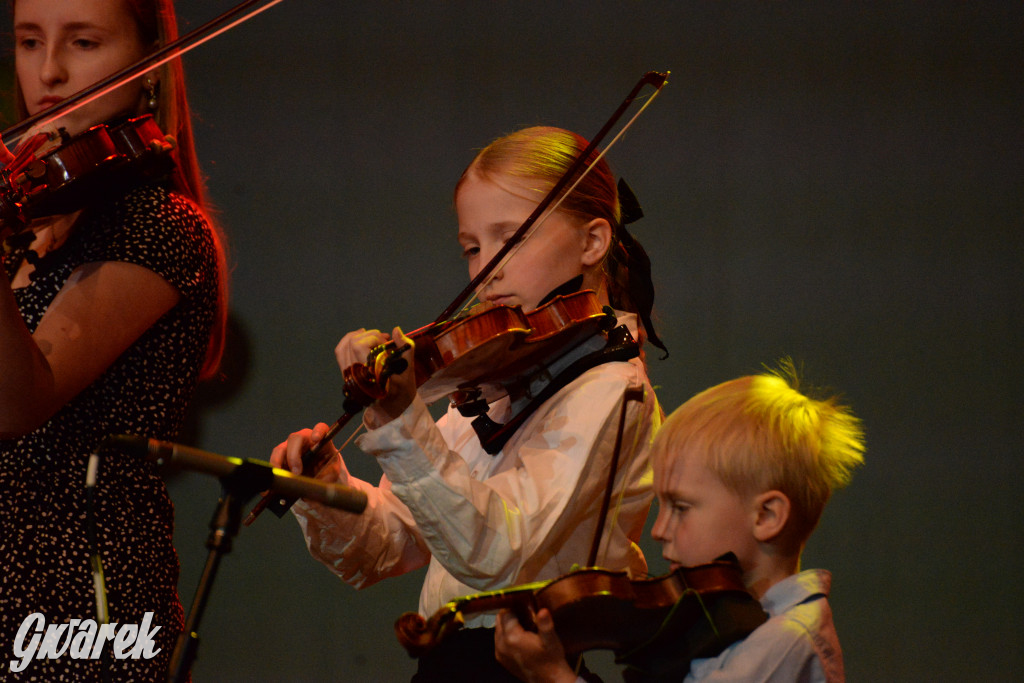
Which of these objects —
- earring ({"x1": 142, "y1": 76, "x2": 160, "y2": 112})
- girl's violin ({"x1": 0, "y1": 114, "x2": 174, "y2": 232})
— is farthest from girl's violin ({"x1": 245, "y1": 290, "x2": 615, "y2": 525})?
earring ({"x1": 142, "y1": 76, "x2": 160, "y2": 112})

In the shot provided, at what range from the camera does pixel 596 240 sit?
1.55 meters

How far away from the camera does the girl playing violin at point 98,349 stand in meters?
1.20

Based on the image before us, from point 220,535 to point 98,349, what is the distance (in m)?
0.47

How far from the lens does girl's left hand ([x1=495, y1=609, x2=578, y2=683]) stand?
41.8 inches

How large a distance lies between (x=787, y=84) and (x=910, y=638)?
1472 millimetres

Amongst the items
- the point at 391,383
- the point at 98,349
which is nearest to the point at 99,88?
the point at 98,349

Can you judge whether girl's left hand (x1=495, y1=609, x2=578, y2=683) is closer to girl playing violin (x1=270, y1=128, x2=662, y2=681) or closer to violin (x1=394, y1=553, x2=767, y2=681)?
violin (x1=394, y1=553, x2=767, y2=681)

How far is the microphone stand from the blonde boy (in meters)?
0.34

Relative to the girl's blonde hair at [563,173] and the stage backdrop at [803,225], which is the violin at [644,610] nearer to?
the girl's blonde hair at [563,173]

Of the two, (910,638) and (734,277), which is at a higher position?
(734,277)

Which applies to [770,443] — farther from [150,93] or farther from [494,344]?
[150,93]

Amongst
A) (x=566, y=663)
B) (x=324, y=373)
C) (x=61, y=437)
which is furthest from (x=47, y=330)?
(x=324, y=373)

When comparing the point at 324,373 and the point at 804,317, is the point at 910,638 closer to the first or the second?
the point at 804,317

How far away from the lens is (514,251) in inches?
57.5
